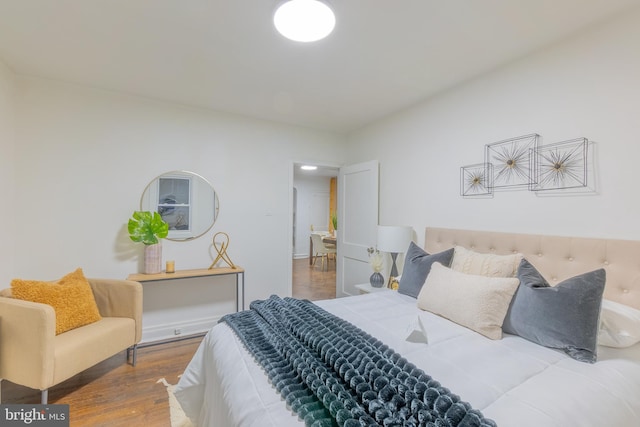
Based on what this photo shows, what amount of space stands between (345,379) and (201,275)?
226cm

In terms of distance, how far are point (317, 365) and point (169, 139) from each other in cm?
286

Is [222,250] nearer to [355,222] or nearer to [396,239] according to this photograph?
[355,222]

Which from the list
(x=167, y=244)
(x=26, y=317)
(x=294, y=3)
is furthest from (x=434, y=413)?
(x=167, y=244)

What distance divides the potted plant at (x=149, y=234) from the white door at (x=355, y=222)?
2239mm

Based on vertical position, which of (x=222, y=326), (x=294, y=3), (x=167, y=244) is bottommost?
(x=222, y=326)

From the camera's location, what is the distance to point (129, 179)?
2.88 meters

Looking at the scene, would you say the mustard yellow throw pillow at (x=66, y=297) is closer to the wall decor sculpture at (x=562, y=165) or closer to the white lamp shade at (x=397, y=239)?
the white lamp shade at (x=397, y=239)

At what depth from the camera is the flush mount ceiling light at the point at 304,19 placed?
1574mm

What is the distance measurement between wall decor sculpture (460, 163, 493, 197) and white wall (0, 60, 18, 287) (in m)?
3.81

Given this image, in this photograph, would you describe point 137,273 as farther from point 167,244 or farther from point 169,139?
point 169,139

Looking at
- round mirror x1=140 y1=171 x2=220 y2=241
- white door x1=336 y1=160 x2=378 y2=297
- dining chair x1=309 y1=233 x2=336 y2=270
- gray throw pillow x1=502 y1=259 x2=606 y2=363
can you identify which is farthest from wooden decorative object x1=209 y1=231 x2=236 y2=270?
dining chair x1=309 y1=233 x2=336 y2=270

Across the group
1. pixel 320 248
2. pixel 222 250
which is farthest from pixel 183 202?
pixel 320 248

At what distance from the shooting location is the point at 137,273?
2.88m

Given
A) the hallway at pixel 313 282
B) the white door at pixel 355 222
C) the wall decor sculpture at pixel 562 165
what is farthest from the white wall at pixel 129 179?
the wall decor sculpture at pixel 562 165
